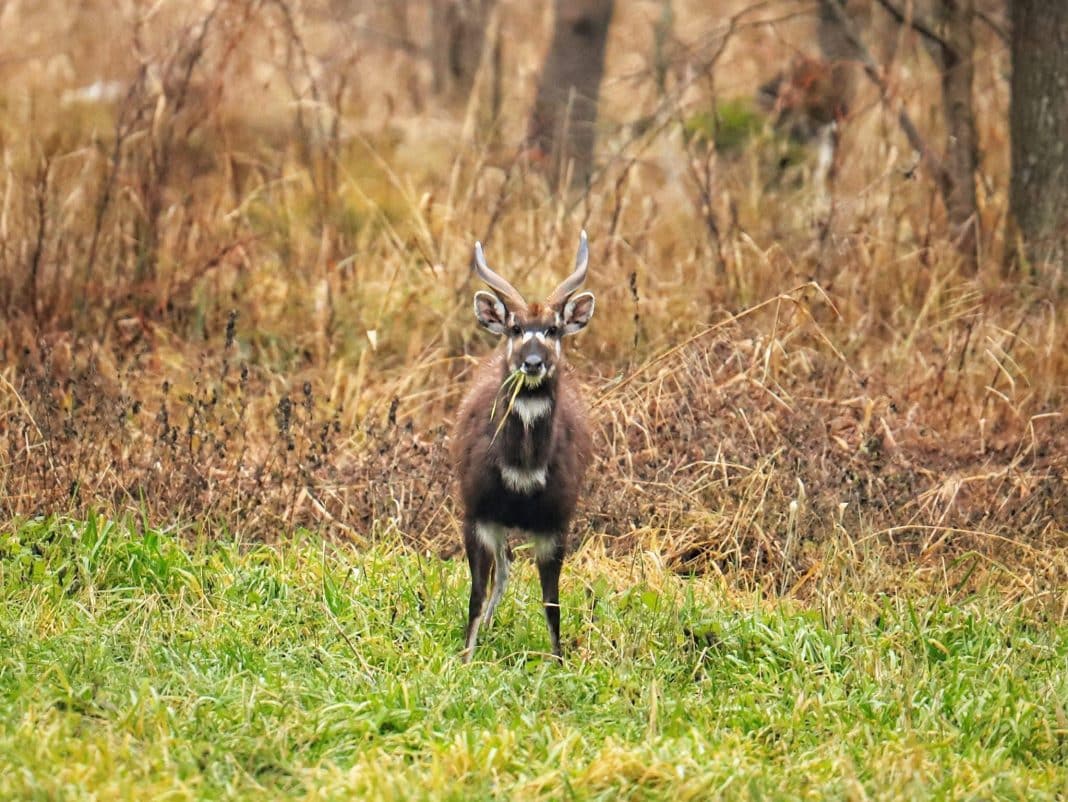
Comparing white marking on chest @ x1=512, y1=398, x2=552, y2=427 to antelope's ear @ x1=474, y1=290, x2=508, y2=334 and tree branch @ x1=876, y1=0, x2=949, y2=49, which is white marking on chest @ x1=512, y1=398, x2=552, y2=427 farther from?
tree branch @ x1=876, y1=0, x2=949, y2=49

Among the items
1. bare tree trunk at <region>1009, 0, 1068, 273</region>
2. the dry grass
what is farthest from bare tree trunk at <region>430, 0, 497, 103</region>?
bare tree trunk at <region>1009, 0, 1068, 273</region>

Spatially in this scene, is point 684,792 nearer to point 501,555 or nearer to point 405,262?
point 501,555

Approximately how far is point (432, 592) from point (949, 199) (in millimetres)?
5308

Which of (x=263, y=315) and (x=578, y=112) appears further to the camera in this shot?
(x=578, y=112)

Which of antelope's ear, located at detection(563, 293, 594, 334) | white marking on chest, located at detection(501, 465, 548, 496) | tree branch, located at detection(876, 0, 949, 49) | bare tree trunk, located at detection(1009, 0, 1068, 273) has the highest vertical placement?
tree branch, located at detection(876, 0, 949, 49)

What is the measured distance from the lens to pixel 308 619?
6656mm

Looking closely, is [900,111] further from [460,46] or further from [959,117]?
[460,46]

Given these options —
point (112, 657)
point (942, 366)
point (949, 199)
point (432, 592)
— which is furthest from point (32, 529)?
point (949, 199)

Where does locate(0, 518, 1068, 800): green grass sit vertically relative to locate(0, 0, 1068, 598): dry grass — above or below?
below

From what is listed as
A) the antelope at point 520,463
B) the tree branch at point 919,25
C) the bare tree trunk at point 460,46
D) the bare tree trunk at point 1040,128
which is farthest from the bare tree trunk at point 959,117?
the bare tree trunk at point 460,46

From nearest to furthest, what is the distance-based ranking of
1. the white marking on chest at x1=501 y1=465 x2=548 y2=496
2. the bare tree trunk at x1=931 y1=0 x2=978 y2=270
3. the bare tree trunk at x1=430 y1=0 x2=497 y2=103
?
the white marking on chest at x1=501 y1=465 x2=548 y2=496
the bare tree trunk at x1=931 y1=0 x2=978 y2=270
the bare tree trunk at x1=430 y1=0 x2=497 y2=103

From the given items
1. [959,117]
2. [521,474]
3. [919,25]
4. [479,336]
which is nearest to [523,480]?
[521,474]

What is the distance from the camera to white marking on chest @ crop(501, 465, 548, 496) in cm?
659

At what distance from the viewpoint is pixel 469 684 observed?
5.97 meters
